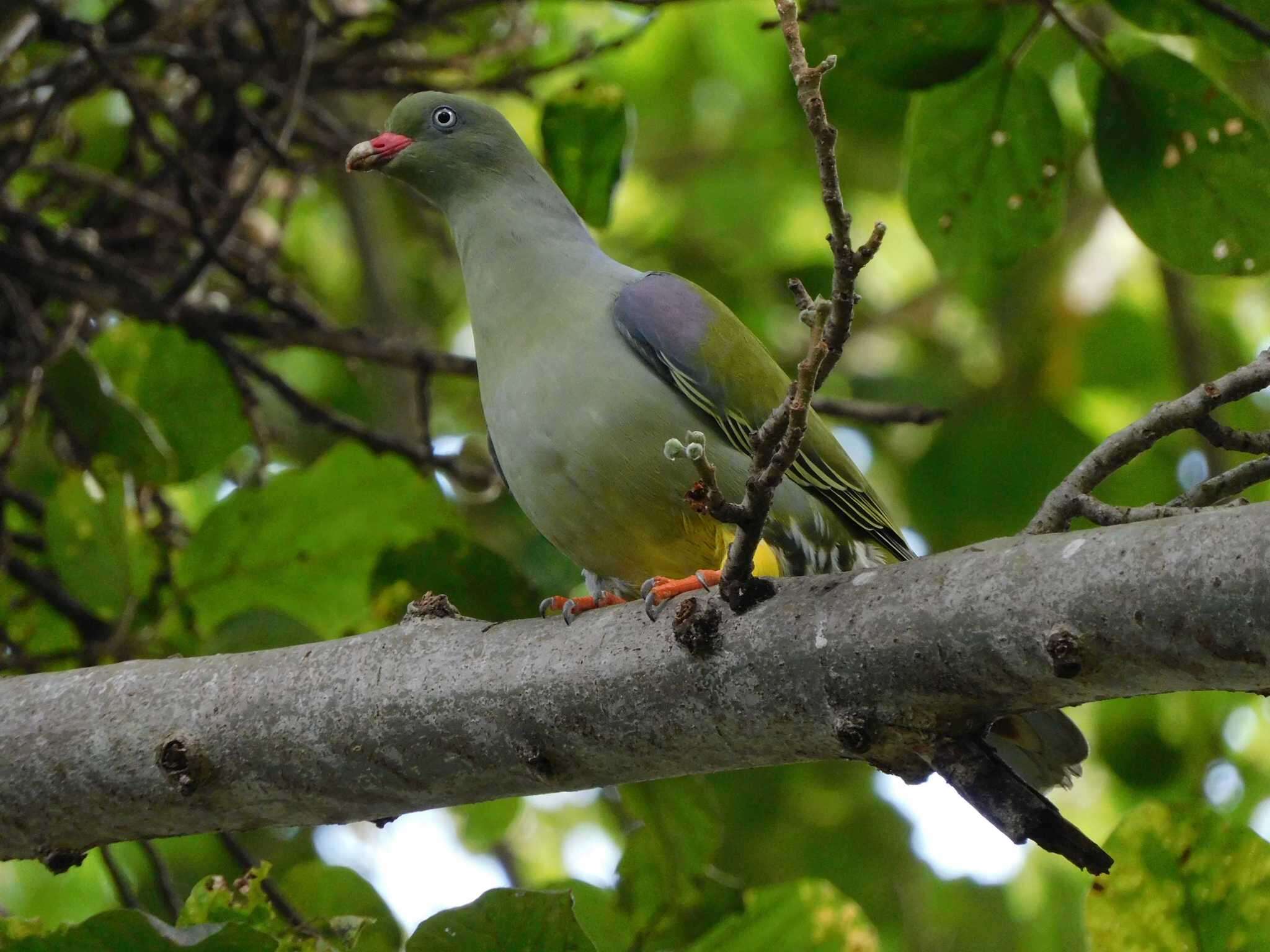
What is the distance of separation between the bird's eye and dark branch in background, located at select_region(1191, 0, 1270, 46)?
1671mm

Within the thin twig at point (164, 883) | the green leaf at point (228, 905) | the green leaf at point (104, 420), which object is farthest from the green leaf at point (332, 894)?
the green leaf at point (104, 420)

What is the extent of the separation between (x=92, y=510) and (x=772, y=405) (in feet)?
4.68

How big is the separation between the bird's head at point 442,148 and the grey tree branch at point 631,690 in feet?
4.99

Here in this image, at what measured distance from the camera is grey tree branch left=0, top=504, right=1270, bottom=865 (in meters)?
1.61

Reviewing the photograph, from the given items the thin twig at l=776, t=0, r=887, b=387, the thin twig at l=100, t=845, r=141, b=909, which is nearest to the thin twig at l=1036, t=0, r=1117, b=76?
the thin twig at l=776, t=0, r=887, b=387

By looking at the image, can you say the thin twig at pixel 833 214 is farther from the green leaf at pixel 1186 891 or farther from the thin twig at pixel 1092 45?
the thin twig at pixel 1092 45

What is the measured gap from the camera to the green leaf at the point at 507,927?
2.08 meters

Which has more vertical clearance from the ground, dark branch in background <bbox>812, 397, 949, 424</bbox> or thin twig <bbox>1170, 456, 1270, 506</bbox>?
dark branch in background <bbox>812, 397, 949, 424</bbox>

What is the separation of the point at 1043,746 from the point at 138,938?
1.47 m

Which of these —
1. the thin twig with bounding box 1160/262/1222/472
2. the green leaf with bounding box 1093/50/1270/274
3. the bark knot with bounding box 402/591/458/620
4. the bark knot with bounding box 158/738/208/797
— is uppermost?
the thin twig with bounding box 1160/262/1222/472

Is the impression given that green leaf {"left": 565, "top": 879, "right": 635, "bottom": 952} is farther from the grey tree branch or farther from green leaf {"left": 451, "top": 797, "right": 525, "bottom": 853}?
green leaf {"left": 451, "top": 797, "right": 525, "bottom": 853}

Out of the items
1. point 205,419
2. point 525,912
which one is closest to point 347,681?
point 525,912

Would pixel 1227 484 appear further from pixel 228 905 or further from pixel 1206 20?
pixel 228 905

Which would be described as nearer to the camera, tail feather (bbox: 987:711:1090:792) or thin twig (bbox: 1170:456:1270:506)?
thin twig (bbox: 1170:456:1270:506)
